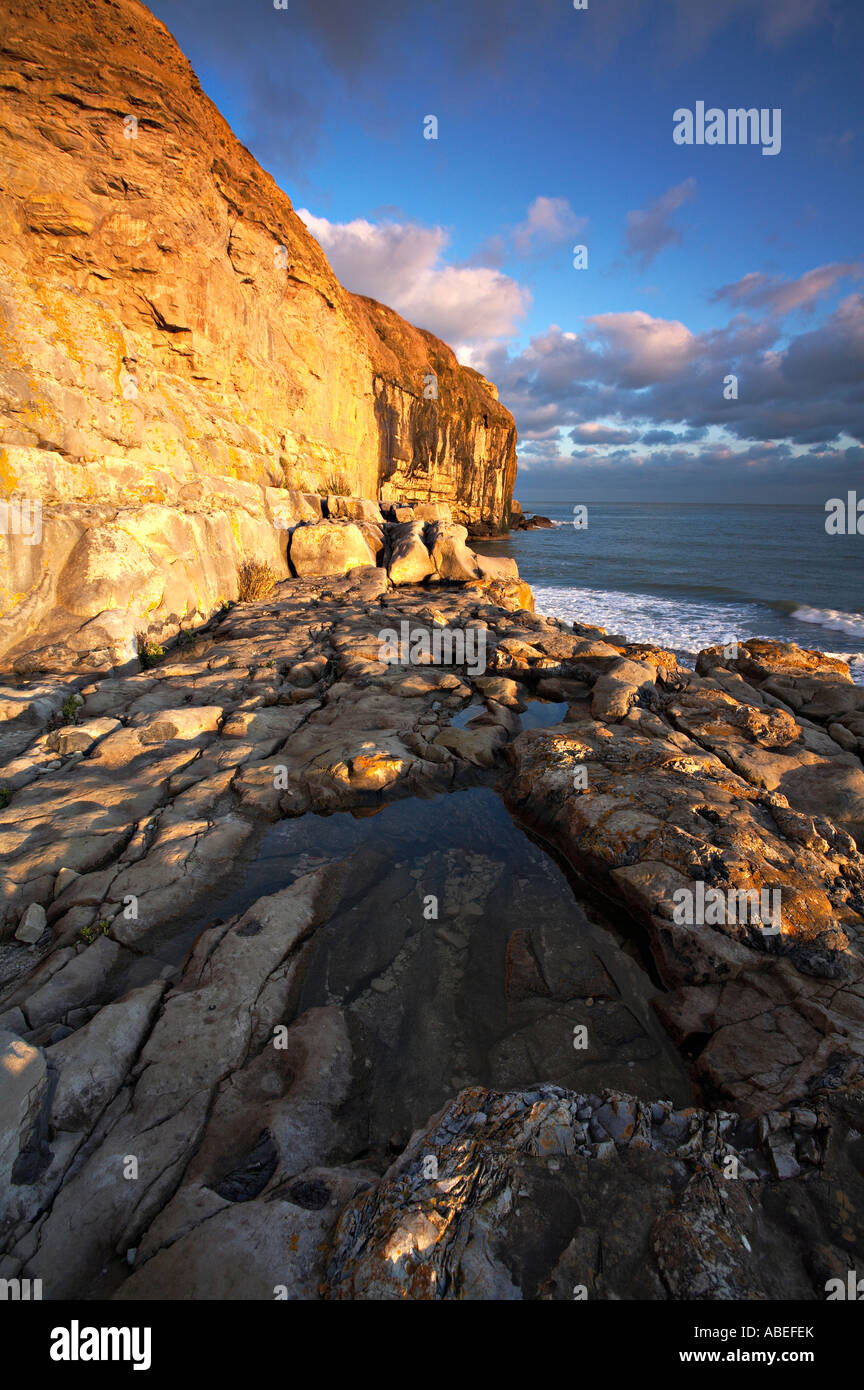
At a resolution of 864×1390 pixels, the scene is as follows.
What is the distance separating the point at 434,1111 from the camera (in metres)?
3.41

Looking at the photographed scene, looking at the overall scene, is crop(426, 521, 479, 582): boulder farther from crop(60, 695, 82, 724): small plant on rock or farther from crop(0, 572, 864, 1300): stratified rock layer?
crop(60, 695, 82, 724): small plant on rock

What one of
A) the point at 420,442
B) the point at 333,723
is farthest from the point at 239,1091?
the point at 420,442

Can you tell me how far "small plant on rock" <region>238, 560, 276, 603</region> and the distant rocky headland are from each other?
4.61ft

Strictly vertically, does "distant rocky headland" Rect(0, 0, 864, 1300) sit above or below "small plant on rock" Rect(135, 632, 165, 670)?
below

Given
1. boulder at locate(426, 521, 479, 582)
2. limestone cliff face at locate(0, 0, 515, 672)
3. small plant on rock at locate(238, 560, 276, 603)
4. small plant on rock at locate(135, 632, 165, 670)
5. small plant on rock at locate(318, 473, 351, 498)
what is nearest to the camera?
limestone cliff face at locate(0, 0, 515, 672)

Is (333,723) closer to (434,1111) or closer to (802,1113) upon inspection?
(434,1111)

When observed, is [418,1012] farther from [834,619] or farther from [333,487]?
[333,487]

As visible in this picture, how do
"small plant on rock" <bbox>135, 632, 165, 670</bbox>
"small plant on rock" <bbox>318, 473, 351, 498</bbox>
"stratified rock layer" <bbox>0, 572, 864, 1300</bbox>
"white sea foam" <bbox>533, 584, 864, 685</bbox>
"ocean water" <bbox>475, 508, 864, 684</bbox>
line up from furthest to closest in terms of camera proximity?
"small plant on rock" <bbox>318, 473, 351, 498</bbox> → "ocean water" <bbox>475, 508, 864, 684</bbox> → "white sea foam" <bbox>533, 584, 864, 685</bbox> → "small plant on rock" <bbox>135, 632, 165, 670</bbox> → "stratified rock layer" <bbox>0, 572, 864, 1300</bbox>

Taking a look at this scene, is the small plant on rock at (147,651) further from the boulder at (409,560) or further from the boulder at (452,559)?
the boulder at (452,559)

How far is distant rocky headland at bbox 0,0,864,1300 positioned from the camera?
8.09 feet

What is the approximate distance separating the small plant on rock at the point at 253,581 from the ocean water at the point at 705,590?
43.3ft

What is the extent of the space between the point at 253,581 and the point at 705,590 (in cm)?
2570

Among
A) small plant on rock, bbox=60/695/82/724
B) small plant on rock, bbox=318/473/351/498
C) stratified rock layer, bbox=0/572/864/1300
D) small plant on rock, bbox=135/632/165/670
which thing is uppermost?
small plant on rock, bbox=318/473/351/498

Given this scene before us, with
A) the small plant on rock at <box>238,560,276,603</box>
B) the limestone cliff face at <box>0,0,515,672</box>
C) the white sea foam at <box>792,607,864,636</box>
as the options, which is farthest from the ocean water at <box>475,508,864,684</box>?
the limestone cliff face at <box>0,0,515,672</box>
